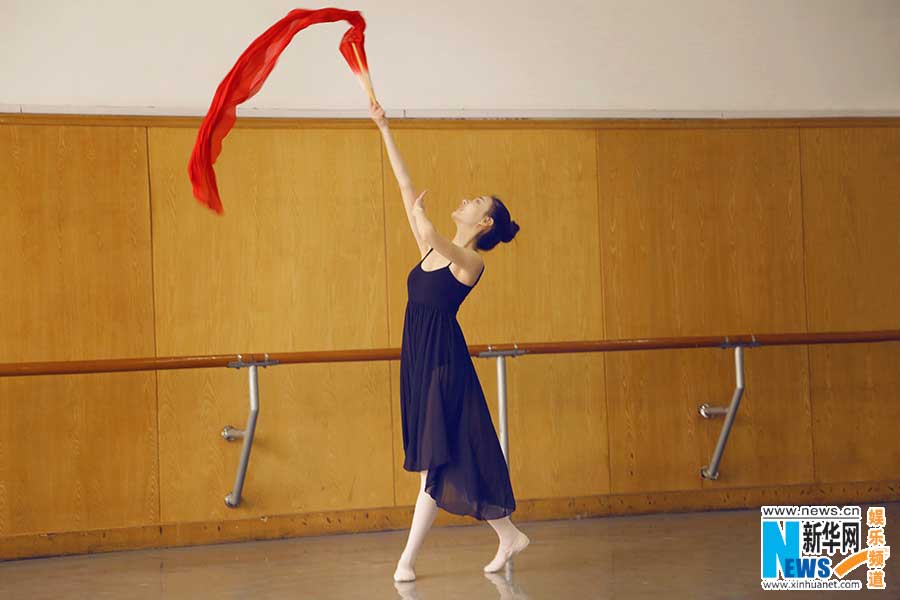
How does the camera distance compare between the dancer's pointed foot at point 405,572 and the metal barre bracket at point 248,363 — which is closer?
the dancer's pointed foot at point 405,572

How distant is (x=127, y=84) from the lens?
564 centimetres

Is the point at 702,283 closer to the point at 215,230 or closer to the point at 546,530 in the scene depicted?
the point at 546,530

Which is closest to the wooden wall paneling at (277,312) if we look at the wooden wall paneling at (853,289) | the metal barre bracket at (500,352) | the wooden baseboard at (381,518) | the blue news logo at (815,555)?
the wooden baseboard at (381,518)

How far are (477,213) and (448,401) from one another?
765mm

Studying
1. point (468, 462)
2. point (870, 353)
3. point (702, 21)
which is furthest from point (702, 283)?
point (468, 462)

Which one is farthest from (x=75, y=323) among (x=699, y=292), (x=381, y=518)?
(x=699, y=292)

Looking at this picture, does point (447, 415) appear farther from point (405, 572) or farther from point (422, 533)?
point (405, 572)

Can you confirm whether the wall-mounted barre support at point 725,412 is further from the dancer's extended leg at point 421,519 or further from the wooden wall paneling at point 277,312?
the dancer's extended leg at point 421,519

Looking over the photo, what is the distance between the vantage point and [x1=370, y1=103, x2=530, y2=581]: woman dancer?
4.35 metres

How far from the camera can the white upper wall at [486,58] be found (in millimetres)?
→ 5594

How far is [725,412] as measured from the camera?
6.08 meters

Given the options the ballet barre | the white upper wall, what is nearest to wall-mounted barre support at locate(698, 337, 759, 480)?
the ballet barre

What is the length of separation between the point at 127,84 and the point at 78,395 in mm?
1573

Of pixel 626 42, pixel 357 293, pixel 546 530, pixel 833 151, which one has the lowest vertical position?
pixel 546 530
